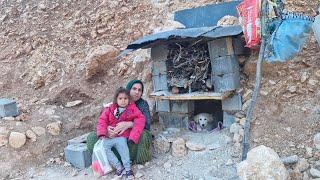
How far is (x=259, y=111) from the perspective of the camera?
4.78 m

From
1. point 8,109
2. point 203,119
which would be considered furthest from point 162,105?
point 8,109

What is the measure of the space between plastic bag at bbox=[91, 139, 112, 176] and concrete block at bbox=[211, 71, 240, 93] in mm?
1582

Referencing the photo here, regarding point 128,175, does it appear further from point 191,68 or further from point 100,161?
point 191,68

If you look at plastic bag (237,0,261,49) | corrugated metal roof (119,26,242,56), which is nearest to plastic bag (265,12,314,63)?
plastic bag (237,0,261,49)

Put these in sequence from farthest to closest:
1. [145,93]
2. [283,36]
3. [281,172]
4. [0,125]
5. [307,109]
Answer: [145,93]
[0,125]
[307,109]
[283,36]
[281,172]

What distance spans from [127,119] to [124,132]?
0.54 feet

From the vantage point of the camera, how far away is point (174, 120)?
5.48 m

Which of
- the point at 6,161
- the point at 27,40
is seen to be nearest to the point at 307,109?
the point at 6,161

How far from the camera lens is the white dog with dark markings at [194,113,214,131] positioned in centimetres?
523

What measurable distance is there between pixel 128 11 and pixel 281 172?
205 inches

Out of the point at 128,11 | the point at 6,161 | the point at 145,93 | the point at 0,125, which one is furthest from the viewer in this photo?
the point at 128,11

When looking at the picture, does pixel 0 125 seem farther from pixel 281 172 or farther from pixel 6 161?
pixel 281 172

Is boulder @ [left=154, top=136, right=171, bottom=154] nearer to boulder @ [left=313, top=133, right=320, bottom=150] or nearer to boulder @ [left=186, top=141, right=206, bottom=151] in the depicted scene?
boulder @ [left=186, top=141, right=206, bottom=151]

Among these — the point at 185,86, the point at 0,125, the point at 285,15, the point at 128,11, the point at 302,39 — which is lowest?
the point at 0,125
